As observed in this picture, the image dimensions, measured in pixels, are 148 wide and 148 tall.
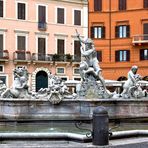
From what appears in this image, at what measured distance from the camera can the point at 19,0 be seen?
4200 centimetres

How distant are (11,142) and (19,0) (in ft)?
111

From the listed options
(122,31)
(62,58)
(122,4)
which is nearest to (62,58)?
(62,58)

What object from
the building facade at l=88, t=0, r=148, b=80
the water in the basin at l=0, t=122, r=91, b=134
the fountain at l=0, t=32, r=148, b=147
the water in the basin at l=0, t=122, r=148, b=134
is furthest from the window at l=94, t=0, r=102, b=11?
the water in the basin at l=0, t=122, r=91, b=134

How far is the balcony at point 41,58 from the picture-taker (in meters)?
42.2

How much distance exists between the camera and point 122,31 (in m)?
46.0

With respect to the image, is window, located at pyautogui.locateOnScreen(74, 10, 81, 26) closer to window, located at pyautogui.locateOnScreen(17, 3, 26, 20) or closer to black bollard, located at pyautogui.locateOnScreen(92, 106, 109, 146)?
window, located at pyautogui.locateOnScreen(17, 3, 26, 20)

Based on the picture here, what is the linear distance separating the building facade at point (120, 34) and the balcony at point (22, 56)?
25.8 ft

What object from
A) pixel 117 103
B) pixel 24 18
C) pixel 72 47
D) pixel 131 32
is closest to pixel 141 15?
pixel 131 32

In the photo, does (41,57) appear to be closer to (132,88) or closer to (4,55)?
(4,55)

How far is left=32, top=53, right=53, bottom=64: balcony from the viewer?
4218 centimetres

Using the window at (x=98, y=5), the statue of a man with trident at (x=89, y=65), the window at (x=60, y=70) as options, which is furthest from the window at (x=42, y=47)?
the statue of a man with trident at (x=89, y=65)

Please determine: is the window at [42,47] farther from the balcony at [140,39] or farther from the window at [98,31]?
the balcony at [140,39]

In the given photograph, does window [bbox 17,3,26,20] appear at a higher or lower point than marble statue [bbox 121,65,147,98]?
higher

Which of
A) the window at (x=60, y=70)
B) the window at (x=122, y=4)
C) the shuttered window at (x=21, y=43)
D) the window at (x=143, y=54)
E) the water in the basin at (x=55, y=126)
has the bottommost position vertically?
the water in the basin at (x=55, y=126)
